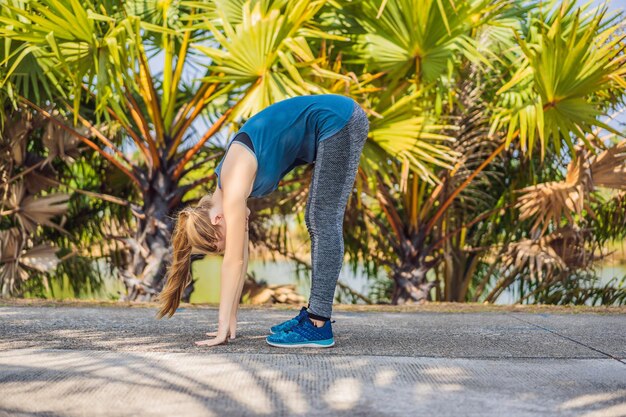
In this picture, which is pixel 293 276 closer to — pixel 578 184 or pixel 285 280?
pixel 285 280

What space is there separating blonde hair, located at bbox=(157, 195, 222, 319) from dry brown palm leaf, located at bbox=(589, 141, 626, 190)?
441 cm

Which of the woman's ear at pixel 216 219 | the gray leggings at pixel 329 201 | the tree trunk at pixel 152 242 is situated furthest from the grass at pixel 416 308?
the woman's ear at pixel 216 219

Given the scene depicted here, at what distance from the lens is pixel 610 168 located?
6277mm

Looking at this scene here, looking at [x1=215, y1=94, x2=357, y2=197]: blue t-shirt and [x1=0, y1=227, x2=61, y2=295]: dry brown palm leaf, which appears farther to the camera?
[x1=0, y1=227, x2=61, y2=295]: dry brown palm leaf

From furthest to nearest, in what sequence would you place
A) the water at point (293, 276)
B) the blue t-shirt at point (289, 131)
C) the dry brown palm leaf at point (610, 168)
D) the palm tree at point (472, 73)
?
Answer: the water at point (293, 276)
the dry brown palm leaf at point (610, 168)
the palm tree at point (472, 73)
the blue t-shirt at point (289, 131)

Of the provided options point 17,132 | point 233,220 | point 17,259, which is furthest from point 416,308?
point 17,132

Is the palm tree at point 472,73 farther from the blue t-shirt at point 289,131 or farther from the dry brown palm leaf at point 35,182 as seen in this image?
the dry brown palm leaf at point 35,182

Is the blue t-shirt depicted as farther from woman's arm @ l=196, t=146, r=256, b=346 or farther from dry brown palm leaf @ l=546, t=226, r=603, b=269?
dry brown palm leaf @ l=546, t=226, r=603, b=269

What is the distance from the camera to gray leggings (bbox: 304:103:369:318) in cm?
287

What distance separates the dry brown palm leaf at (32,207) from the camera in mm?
6633

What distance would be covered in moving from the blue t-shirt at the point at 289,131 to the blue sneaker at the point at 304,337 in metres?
0.55

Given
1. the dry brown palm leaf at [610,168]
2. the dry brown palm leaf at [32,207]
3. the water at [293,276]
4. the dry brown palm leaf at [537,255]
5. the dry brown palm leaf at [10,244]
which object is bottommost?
the water at [293,276]

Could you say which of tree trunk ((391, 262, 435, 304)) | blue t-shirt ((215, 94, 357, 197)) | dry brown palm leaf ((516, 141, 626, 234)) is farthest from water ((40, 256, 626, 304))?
blue t-shirt ((215, 94, 357, 197))

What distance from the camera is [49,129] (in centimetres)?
648
